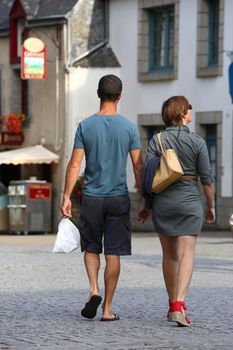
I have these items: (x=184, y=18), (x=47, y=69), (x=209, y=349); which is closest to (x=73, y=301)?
(x=209, y=349)

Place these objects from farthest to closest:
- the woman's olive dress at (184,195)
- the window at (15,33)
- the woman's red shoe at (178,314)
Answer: the window at (15,33) → the woman's olive dress at (184,195) → the woman's red shoe at (178,314)

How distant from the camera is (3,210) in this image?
3419 centimetres

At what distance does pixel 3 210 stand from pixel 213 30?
6.73 metres

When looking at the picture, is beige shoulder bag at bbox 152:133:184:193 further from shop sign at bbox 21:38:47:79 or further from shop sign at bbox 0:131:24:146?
shop sign at bbox 0:131:24:146

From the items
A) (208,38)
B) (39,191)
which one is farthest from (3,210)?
(208,38)

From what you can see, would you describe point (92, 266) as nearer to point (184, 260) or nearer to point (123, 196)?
point (123, 196)

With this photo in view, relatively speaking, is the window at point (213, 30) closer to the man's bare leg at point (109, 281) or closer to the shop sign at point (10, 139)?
the shop sign at point (10, 139)

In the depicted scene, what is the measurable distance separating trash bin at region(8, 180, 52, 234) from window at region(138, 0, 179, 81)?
3784 millimetres

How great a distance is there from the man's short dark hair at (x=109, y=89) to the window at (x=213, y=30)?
21.7 metres

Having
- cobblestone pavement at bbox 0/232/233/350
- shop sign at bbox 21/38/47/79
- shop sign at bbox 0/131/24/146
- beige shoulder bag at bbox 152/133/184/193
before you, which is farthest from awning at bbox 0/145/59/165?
beige shoulder bag at bbox 152/133/184/193

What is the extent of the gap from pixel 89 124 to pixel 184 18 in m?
22.5

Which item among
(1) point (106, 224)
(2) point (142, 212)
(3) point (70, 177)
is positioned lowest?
(1) point (106, 224)

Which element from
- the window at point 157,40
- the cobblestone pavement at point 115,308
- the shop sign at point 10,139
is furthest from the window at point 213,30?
the cobblestone pavement at point 115,308

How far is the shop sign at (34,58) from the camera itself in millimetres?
34438
